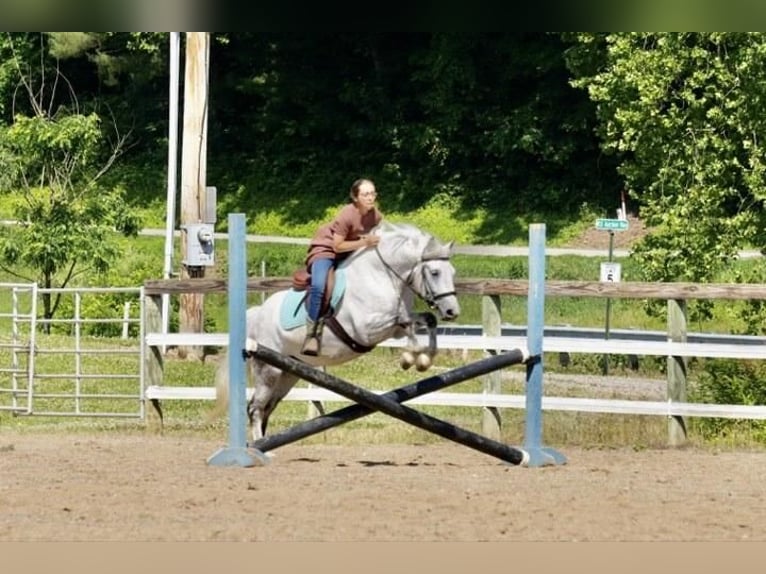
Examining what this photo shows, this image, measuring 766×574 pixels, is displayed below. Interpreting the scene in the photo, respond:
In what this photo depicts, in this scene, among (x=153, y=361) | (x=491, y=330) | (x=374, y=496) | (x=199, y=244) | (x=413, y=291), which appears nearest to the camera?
(x=374, y=496)

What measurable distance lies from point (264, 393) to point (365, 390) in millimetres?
1158

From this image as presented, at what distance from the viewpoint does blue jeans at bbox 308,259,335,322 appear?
Result: 7.26 m

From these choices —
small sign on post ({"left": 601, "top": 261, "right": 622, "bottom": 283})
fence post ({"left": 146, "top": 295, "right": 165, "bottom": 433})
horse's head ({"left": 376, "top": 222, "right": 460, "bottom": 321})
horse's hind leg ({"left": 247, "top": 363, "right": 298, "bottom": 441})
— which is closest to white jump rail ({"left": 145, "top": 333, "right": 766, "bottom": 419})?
fence post ({"left": 146, "top": 295, "right": 165, "bottom": 433})

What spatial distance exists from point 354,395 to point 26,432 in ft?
12.0

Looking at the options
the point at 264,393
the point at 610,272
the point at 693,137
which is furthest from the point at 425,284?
the point at 693,137

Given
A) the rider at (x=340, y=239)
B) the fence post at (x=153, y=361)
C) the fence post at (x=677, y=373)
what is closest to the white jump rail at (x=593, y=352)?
the fence post at (x=677, y=373)

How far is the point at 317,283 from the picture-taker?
7.33 m

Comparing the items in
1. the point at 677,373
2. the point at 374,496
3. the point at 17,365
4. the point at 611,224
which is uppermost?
the point at 611,224

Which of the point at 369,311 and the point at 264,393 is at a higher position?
the point at 369,311

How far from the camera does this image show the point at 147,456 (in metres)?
7.81

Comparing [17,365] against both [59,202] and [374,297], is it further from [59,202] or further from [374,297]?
[374,297]

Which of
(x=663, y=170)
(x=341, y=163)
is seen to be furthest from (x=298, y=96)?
(x=663, y=170)

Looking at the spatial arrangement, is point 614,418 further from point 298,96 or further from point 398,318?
point 298,96

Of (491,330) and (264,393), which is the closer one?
(264,393)
